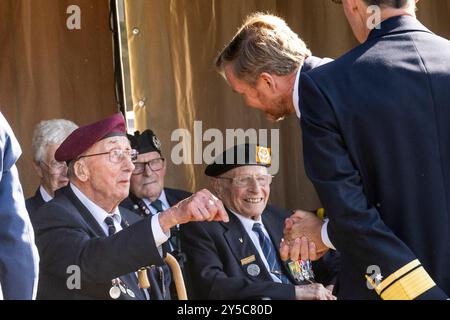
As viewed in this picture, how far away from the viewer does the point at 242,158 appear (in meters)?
5.53

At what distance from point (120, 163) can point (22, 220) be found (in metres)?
1.71

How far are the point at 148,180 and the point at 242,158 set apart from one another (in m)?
0.57

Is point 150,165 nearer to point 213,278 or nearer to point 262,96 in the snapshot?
point 213,278

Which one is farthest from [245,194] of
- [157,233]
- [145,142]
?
[157,233]

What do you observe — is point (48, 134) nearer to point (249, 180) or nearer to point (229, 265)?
point (249, 180)

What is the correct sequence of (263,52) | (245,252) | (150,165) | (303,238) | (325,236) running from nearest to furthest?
(325,236) → (303,238) → (263,52) → (245,252) → (150,165)

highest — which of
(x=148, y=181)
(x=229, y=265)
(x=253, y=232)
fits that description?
(x=148, y=181)

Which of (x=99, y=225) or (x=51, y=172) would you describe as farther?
(x=51, y=172)

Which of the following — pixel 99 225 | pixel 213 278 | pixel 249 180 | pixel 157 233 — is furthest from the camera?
pixel 249 180

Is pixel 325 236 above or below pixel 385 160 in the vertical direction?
below

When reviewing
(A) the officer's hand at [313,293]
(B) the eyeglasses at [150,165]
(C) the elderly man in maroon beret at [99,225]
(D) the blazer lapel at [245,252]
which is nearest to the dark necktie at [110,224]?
(C) the elderly man in maroon beret at [99,225]

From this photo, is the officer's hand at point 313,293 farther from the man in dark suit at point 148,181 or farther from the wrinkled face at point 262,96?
the wrinkled face at point 262,96
